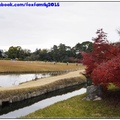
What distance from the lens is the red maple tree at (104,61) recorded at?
68.4 feet

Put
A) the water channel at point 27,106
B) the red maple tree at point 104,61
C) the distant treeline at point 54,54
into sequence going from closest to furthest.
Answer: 1. the red maple tree at point 104,61
2. the water channel at point 27,106
3. the distant treeline at point 54,54

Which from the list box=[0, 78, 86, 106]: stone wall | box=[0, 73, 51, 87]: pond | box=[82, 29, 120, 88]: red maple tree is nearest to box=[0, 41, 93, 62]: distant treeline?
box=[0, 73, 51, 87]: pond

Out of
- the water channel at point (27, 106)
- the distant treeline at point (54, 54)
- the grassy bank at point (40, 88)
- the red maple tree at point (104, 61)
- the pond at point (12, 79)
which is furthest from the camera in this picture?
the distant treeline at point (54, 54)

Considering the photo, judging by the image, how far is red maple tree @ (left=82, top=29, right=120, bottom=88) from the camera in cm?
2086

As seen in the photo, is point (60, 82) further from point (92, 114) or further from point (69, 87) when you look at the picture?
point (92, 114)

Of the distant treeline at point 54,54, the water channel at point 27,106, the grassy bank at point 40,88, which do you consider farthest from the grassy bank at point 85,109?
the distant treeline at point 54,54

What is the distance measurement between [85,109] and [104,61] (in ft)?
15.4

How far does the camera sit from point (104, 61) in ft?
80.3

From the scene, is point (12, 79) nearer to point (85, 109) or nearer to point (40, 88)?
point (40, 88)

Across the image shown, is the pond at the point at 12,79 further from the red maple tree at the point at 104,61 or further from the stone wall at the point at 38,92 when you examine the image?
the red maple tree at the point at 104,61

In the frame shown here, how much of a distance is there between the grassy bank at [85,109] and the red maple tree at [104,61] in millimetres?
1646

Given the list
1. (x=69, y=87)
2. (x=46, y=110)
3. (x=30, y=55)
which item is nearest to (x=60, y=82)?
(x=69, y=87)

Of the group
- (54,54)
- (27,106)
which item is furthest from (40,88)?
(54,54)

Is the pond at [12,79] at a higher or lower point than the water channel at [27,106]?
higher
